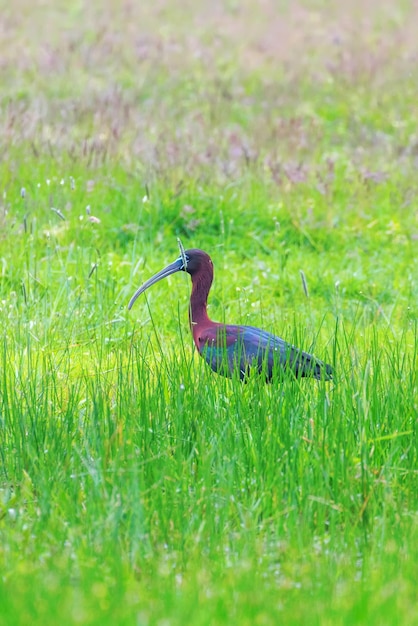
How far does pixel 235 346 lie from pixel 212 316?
50.4 inches

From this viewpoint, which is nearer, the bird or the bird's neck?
the bird

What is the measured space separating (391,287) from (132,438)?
127 inches

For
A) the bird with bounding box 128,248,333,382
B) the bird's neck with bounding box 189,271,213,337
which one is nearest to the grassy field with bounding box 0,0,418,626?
the bird with bounding box 128,248,333,382

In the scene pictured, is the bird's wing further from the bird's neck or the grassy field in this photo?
the bird's neck

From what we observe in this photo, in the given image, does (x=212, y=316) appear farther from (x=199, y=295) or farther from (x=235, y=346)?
(x=235, y=346)

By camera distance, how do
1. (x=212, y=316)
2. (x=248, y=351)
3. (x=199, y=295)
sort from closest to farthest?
(x=248, y=351) < (x=199, y=295) < (x=212, y=316)

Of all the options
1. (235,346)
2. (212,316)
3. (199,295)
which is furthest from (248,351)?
(212,316)

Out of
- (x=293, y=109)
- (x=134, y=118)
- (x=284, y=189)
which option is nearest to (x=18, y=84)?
(x=134, y=118)

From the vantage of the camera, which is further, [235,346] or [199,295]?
[199,295]

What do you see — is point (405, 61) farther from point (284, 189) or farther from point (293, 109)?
point (284, 189)

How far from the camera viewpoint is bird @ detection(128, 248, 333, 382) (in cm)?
444

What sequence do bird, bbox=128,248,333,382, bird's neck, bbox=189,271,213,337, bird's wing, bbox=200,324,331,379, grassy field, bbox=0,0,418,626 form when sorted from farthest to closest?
bird's neck, bbox=189,271,213,337 < bird's wing, bbox=200,324,331,379 < bird, bbox=128,248,333,382 < grassy field, bbox=0,0,418,626

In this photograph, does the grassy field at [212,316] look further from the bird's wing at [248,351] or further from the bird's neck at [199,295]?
the bird's neck at [199,295]

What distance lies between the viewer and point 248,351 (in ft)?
16.3
